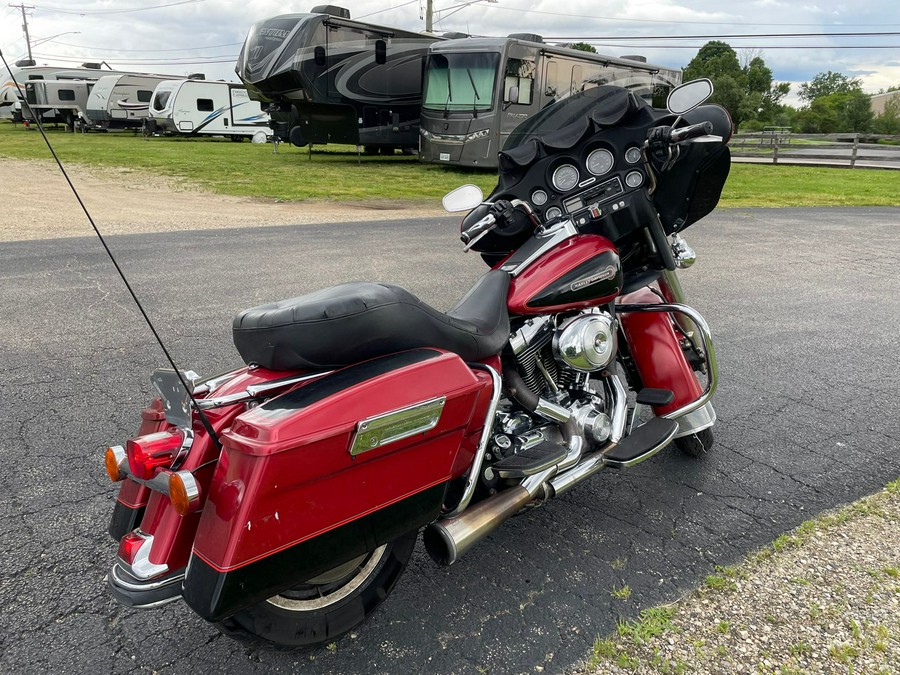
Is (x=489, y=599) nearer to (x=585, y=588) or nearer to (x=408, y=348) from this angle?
(x=585, y=588)

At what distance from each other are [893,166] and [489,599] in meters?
29.8

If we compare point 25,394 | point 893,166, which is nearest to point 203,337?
point 25,394

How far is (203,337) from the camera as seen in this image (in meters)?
4.89

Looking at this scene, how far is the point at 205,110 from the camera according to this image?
103 ft

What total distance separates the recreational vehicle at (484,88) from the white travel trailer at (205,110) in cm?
1527

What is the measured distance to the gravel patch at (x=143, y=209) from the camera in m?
9.55

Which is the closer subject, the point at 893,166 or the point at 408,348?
the point at 408,348

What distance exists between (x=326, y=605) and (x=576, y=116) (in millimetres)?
2159

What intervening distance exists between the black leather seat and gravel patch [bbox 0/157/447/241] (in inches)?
313

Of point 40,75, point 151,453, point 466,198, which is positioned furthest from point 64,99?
point 151,453

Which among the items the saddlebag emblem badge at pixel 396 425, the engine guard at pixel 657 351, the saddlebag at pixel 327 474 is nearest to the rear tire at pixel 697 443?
the engine guard at pixel 657 351

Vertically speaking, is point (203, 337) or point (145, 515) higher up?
point (145, 515)

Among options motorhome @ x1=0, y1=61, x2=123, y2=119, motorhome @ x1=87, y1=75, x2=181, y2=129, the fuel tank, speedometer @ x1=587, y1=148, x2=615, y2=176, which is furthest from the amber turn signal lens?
motorhome @ x1=0, y1=61, x2=123, y2=119

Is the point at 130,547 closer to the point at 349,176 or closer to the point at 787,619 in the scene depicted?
the point at 787,619
